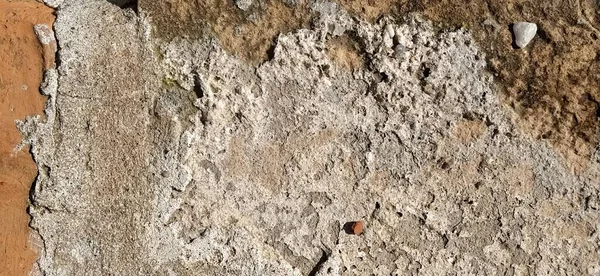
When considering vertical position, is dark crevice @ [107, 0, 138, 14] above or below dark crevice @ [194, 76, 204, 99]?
above

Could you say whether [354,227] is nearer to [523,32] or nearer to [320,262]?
[320,262]

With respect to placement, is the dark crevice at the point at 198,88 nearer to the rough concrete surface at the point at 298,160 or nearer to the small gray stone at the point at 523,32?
the rough concrete surface at the point at 298,160

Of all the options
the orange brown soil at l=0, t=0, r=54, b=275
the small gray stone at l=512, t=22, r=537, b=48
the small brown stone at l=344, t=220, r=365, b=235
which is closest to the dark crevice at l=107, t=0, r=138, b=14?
the orange brown soil at l=0, t=0, r=54, b=275

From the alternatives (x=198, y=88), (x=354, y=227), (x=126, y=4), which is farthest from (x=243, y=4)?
(x=354, y=227)

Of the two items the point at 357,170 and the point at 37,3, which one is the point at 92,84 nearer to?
the point at 37,3

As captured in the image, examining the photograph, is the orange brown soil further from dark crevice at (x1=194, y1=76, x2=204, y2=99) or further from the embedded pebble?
the embedded pebble

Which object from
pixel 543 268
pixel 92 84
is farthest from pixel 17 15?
pixel 543 268

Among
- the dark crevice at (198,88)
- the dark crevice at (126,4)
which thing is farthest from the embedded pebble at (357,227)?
the dark crevice at (126,4)
